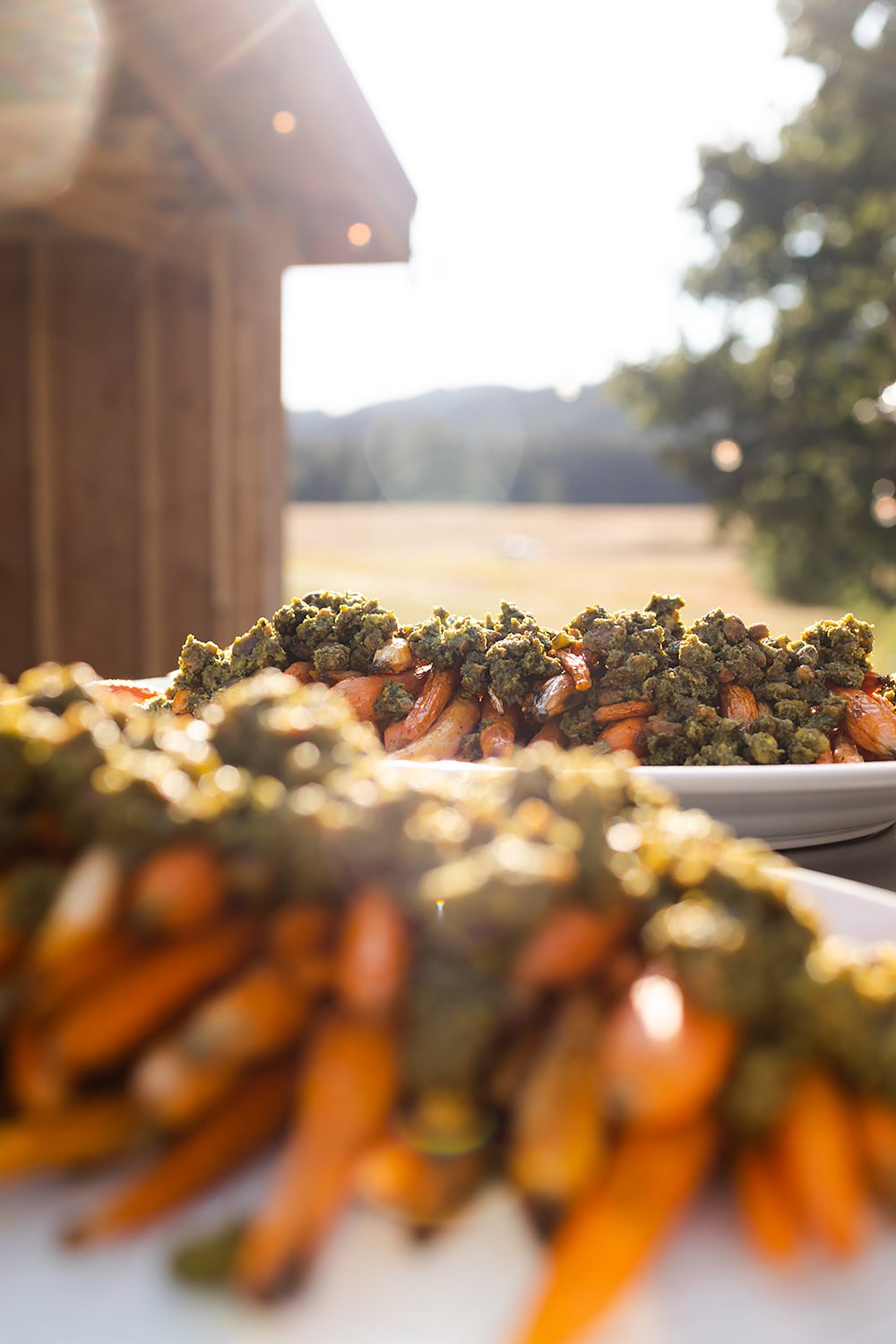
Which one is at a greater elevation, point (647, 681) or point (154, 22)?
point (154, 22)

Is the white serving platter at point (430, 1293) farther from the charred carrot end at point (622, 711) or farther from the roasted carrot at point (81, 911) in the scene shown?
the charred carrot end at point (622, 711)

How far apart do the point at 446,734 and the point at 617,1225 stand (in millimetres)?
891

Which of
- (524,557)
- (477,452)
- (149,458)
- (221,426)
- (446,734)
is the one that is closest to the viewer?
(446,734)

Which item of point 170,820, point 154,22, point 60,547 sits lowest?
point 60,547

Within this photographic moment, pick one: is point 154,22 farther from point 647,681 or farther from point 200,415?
point 647,681

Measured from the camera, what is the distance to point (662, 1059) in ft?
1.71

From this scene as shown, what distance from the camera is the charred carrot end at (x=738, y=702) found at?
1.43 meters

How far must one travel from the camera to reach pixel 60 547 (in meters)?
5.41

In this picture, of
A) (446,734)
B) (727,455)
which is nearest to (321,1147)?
(446,734)

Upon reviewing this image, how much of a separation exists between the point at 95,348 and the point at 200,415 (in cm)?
60

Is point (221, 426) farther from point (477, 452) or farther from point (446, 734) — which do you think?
point (477, 452)

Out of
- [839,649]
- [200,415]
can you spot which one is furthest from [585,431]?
[839,649]

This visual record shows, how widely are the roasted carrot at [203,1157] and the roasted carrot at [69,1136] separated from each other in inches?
1.0

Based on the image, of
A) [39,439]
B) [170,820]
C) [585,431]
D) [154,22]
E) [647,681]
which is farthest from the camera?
[585,431]
